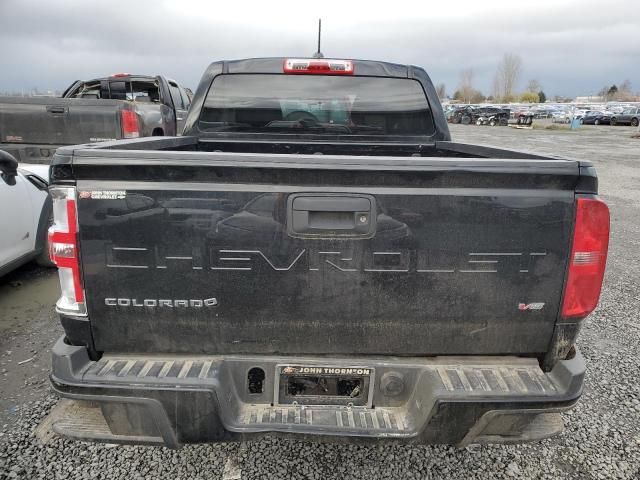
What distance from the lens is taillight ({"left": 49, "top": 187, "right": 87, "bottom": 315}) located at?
176cm

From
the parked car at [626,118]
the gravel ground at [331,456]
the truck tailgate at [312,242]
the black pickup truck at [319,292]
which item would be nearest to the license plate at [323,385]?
the black pickup truck at [319,292]

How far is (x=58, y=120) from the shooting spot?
23.9 feet

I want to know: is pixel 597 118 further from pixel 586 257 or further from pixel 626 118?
pixel 586 257

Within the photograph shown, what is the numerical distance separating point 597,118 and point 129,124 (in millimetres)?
52331

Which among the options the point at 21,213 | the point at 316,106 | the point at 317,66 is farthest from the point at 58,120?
the point at 317,66

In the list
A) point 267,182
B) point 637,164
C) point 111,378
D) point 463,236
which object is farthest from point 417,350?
point 637,164

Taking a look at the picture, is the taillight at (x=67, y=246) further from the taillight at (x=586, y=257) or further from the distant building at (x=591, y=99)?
the distant building at (x=591, y=99)

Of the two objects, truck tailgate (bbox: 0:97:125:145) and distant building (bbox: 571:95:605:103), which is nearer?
truck tailgate (bbox: 0:97:125:145)

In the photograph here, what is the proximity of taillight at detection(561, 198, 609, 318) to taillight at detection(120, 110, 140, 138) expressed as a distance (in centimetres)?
699

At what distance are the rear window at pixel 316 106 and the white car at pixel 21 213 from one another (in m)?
2.19

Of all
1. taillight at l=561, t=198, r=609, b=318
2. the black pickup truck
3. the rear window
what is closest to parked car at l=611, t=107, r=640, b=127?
the rear window

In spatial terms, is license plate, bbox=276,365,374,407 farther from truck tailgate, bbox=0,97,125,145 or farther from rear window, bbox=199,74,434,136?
truck tailgate, bbox=0,97,125,145

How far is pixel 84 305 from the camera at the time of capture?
1855 millimetres

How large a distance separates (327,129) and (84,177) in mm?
2109
